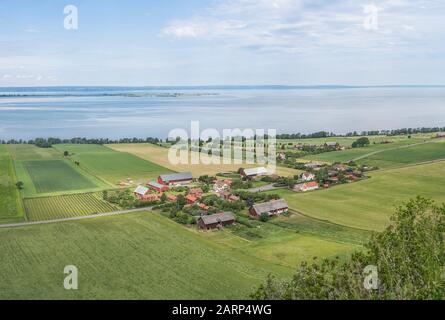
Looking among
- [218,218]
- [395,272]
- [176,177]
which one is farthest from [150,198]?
[395,272]

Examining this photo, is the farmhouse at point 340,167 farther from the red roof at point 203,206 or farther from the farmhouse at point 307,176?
the red roof at point 203,206

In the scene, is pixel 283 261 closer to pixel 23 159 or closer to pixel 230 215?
pixel 230 215

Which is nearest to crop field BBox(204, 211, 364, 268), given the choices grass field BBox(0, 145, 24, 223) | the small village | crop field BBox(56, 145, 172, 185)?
the small village

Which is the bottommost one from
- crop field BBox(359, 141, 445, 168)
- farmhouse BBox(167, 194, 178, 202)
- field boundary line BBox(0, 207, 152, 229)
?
field boundary line BBox(0, 207, 152, 229)

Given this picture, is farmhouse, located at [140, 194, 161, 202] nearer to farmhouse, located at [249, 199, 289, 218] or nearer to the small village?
the small village

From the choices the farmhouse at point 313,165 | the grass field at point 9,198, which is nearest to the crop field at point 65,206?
the grass field at point 9,198

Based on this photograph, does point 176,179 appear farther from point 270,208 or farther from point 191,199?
point 270,208

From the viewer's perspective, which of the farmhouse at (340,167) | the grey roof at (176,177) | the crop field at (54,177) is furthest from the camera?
the farmhouse at (340,167)
